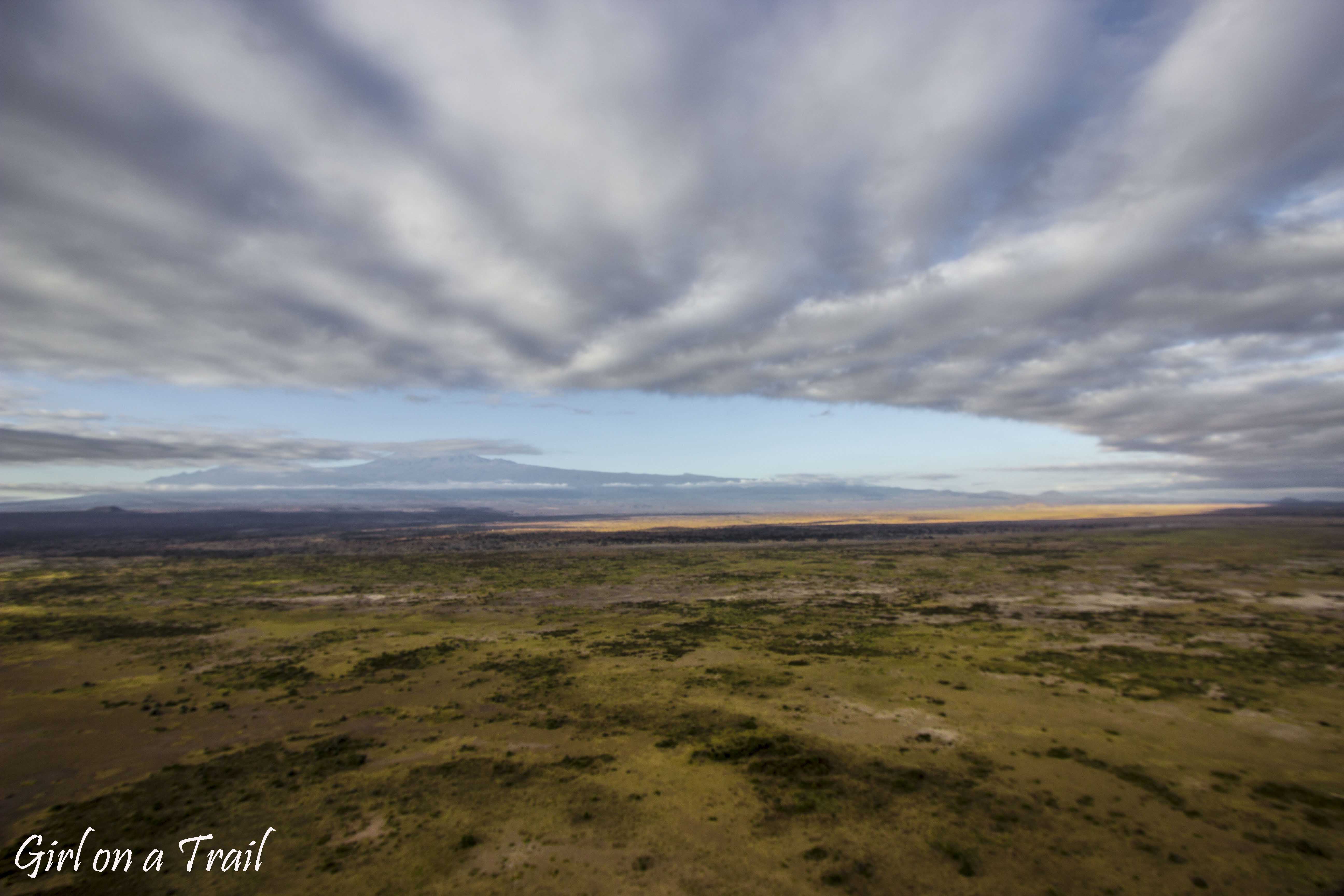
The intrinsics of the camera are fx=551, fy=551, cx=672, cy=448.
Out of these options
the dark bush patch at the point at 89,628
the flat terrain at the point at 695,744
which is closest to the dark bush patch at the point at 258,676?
the flat terrain at the point at 695,744

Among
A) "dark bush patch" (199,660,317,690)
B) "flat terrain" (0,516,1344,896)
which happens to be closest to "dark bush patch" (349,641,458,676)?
"flat terrain" (0,516,1344,896)

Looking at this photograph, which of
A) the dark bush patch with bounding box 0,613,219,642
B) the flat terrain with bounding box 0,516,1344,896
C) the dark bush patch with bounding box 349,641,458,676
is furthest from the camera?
the dark bush patch with bounding box 0,613,219,642

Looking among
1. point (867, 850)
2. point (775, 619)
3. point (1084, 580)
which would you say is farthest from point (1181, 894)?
point (1084, 580)

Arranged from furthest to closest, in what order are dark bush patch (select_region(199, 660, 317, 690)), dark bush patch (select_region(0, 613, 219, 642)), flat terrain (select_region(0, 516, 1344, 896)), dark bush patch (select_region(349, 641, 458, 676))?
1. dark bush patch (select_region(0, 613, 219, 642))
2. dark bush patch (select_region(349, 641, 458, 676))
3. dark bush patch (select_region(199, 660, 317, 690))
4. flat terrain (select_region(0, 516, 1344, 896))

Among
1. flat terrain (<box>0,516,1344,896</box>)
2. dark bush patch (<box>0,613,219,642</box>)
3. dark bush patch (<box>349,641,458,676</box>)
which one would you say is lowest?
dark bush patch (<box>0,613,219,642</box>)

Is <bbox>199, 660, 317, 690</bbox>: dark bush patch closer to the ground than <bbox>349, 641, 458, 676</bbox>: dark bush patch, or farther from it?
closer to the ground

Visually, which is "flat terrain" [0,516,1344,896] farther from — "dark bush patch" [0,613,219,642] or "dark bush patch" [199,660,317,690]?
"dark bush patch" [0,613,219,642]

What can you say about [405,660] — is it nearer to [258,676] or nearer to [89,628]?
[258,676]

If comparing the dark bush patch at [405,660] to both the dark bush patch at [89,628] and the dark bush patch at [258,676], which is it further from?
the dark bush patch at [89,628]
